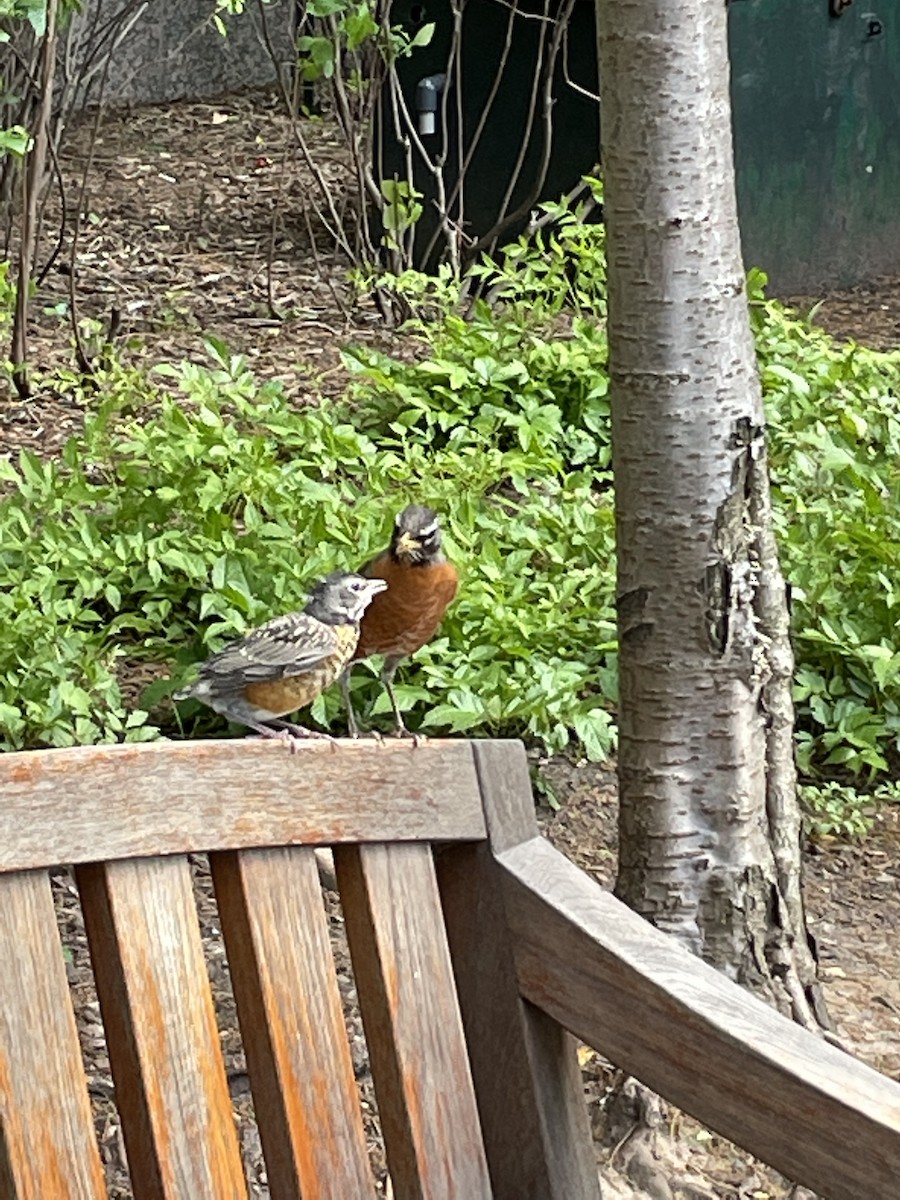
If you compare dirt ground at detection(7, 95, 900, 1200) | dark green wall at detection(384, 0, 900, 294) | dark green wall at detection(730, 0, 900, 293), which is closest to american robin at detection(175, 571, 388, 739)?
dirt ground at detection(7, 95, 900, 1200)

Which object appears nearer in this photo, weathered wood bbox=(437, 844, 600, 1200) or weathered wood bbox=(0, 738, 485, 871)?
weathered wood bbox=(0, 738, 485, 871)

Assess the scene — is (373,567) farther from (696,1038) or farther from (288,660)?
(696,1038)

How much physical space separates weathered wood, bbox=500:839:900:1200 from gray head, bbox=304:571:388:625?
1400 mm

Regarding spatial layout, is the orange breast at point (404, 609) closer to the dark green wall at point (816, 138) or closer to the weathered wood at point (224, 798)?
the weathered wood at point (224, 798)

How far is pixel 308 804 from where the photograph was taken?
73.7 inches

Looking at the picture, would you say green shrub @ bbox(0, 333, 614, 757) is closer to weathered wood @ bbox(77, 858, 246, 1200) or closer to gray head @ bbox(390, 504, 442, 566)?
gray head @ bbox(390, 504, 442, 566)

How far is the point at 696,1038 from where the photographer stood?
179cm

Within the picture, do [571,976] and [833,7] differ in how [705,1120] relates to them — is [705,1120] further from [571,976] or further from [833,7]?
[833,7]

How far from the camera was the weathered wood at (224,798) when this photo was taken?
1.66m

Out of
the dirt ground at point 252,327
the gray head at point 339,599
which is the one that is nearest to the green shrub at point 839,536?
the dirt ground at point 252,327

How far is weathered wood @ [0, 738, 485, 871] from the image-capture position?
1.66m

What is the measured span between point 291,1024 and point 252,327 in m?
6.40

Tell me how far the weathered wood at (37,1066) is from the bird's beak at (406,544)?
243cm

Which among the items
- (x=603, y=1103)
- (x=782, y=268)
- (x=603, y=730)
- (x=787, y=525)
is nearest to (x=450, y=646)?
(x=603, y=730)
